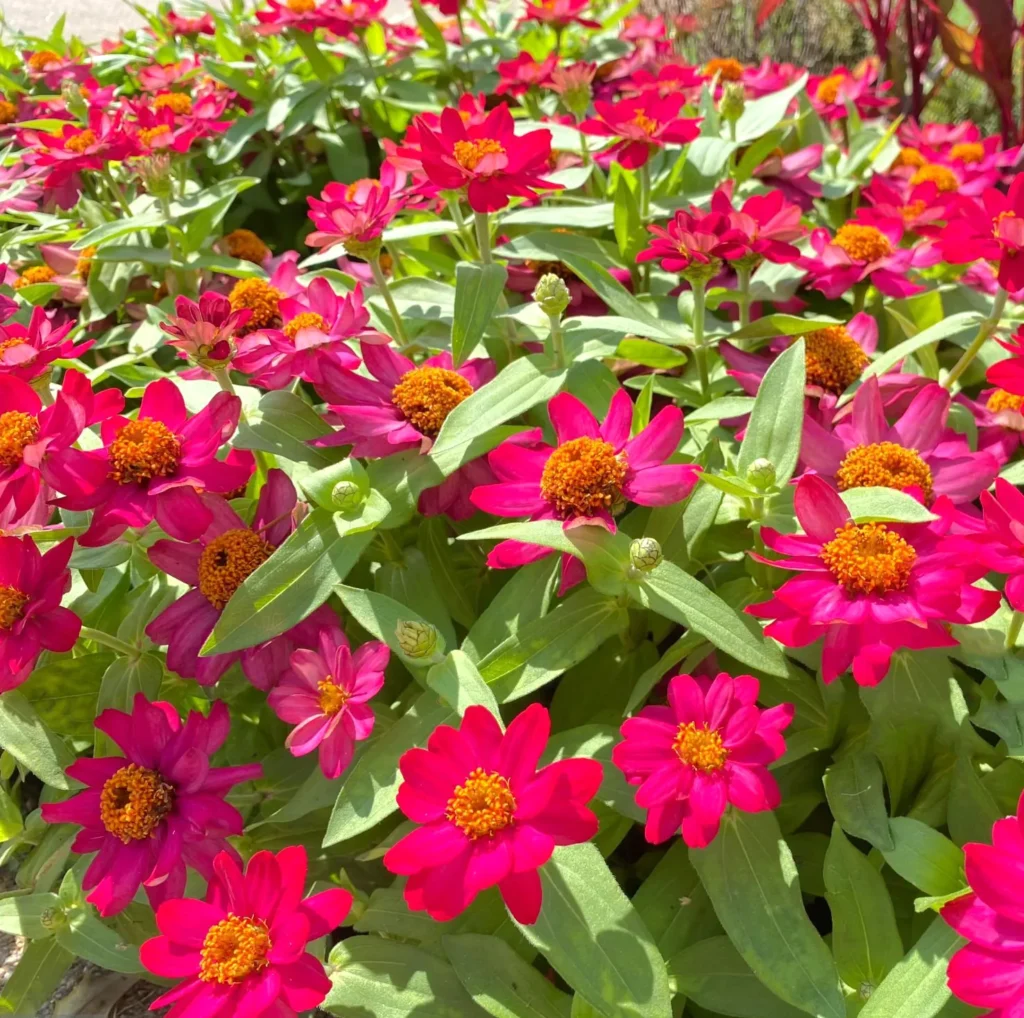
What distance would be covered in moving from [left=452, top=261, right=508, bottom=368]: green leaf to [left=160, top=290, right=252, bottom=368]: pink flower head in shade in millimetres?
236

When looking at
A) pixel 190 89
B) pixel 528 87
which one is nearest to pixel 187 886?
pixel 528 87

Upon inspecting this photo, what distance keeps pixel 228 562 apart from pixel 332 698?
187 mm

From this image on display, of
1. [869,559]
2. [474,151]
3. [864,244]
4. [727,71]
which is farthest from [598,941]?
[727,71]

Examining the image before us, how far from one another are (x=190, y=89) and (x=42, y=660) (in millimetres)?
1594

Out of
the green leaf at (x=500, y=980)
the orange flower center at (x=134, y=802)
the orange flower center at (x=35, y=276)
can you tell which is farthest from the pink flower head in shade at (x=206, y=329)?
the orange flower center at (x=35, y=276)

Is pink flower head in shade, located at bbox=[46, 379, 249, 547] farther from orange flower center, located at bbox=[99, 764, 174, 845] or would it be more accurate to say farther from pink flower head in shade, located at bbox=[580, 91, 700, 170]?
pink flower head in shade, located at bbox=[580, 91, 700, 170]

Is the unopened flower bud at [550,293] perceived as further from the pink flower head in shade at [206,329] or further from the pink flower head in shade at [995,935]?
the pink flower head in shade at [995,935]

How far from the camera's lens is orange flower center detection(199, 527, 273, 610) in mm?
908

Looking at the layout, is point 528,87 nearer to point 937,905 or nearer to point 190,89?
point 190,89

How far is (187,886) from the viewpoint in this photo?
959 mm

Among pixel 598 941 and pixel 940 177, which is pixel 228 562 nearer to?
pixel 598 941

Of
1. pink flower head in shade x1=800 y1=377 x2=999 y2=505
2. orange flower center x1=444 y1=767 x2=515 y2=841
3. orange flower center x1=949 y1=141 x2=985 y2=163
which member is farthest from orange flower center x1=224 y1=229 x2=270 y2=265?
orange flower center x1=949 y1=141 x2=985 y2=163

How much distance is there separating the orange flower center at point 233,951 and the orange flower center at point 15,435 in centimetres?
48

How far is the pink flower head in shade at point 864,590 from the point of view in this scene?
2.42 ft
